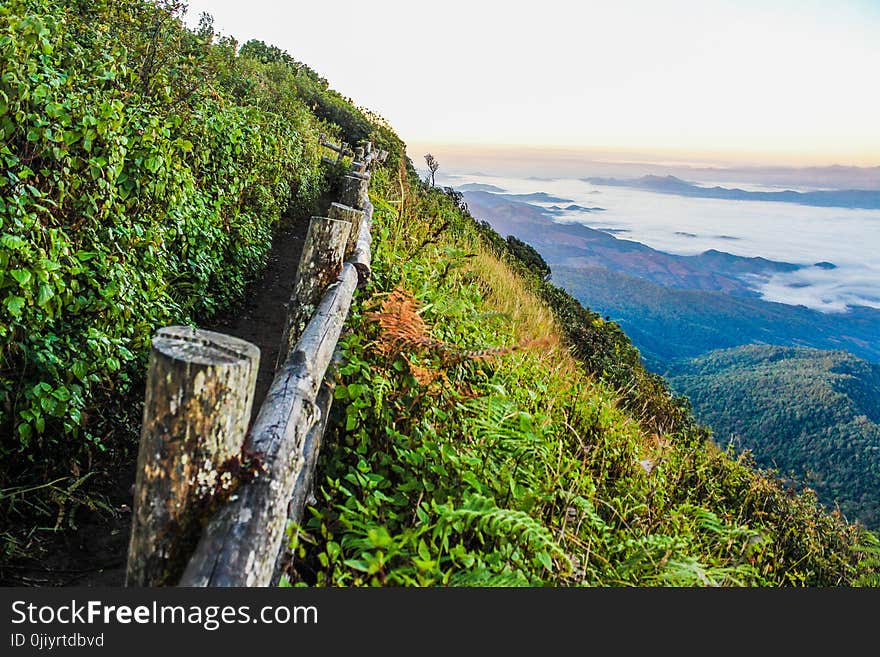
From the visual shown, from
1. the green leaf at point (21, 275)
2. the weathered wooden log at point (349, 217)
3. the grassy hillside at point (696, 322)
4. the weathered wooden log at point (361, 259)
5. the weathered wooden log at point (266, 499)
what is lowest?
the grassy hillside at point (696, 322)

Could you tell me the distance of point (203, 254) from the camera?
6.27 meters

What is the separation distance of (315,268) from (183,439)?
244cm

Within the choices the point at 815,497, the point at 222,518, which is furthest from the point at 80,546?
the point at 815,497

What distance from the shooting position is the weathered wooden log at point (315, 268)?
13.7 ft

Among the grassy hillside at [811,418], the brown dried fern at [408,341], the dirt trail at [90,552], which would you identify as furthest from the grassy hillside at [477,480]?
the grassy hillside at [811,418]

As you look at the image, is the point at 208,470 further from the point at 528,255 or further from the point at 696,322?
the point at 696,322

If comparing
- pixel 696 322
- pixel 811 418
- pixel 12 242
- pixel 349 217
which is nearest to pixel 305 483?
pixel 12 242

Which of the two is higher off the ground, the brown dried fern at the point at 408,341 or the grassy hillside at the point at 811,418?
the brown dried fern at the point at 408,341

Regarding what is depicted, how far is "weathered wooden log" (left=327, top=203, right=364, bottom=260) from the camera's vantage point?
4.78 m

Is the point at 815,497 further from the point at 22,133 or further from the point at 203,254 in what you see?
the point at 22,133

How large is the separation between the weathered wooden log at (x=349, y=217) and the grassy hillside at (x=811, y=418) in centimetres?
516

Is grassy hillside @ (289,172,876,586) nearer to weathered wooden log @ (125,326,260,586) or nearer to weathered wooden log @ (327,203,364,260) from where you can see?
weathered wooden log @ (327,203,364,260)

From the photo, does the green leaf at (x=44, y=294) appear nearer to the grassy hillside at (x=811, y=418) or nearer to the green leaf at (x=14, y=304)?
the green leaf at (x=14, y=304)

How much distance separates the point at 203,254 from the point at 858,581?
6904mm
